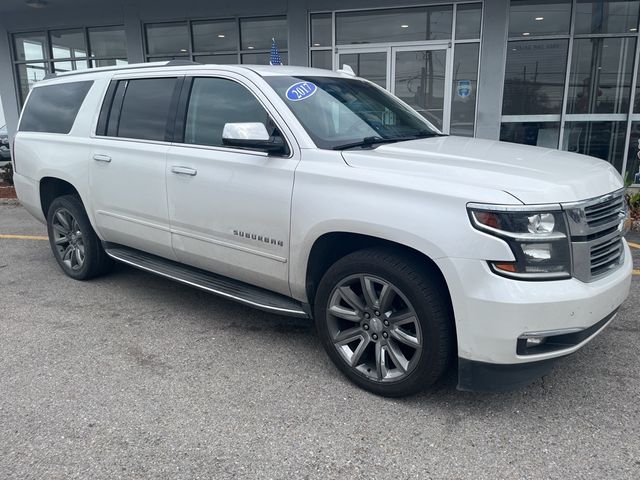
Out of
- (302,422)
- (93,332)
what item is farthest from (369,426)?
(93,332)

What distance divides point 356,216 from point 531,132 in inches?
324

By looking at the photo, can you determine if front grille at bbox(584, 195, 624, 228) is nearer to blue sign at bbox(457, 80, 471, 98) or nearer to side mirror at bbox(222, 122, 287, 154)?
side mirror at bbox(222, 122, 287, 154)

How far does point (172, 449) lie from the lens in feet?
8.90

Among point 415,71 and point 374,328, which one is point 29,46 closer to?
point 415,71

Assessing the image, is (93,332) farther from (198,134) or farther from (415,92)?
(415,92)

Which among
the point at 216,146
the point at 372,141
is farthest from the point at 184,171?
the point at 372,141

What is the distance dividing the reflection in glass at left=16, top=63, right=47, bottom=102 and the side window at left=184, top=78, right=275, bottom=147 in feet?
38.4

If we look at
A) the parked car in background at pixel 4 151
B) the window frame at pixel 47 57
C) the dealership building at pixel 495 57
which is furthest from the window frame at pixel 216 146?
the parked car in background at pixel 4 151

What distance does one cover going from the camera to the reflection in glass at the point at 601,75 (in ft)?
31.9

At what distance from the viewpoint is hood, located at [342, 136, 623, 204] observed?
2.68 m

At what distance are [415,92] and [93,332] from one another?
311 inches

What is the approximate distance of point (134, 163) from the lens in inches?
170

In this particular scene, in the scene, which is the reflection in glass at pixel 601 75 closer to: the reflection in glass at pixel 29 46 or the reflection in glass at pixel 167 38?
the reflection in glass at pixel 167 38

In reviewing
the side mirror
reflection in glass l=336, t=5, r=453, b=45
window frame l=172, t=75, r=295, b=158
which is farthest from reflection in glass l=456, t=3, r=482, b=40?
the side mirror
